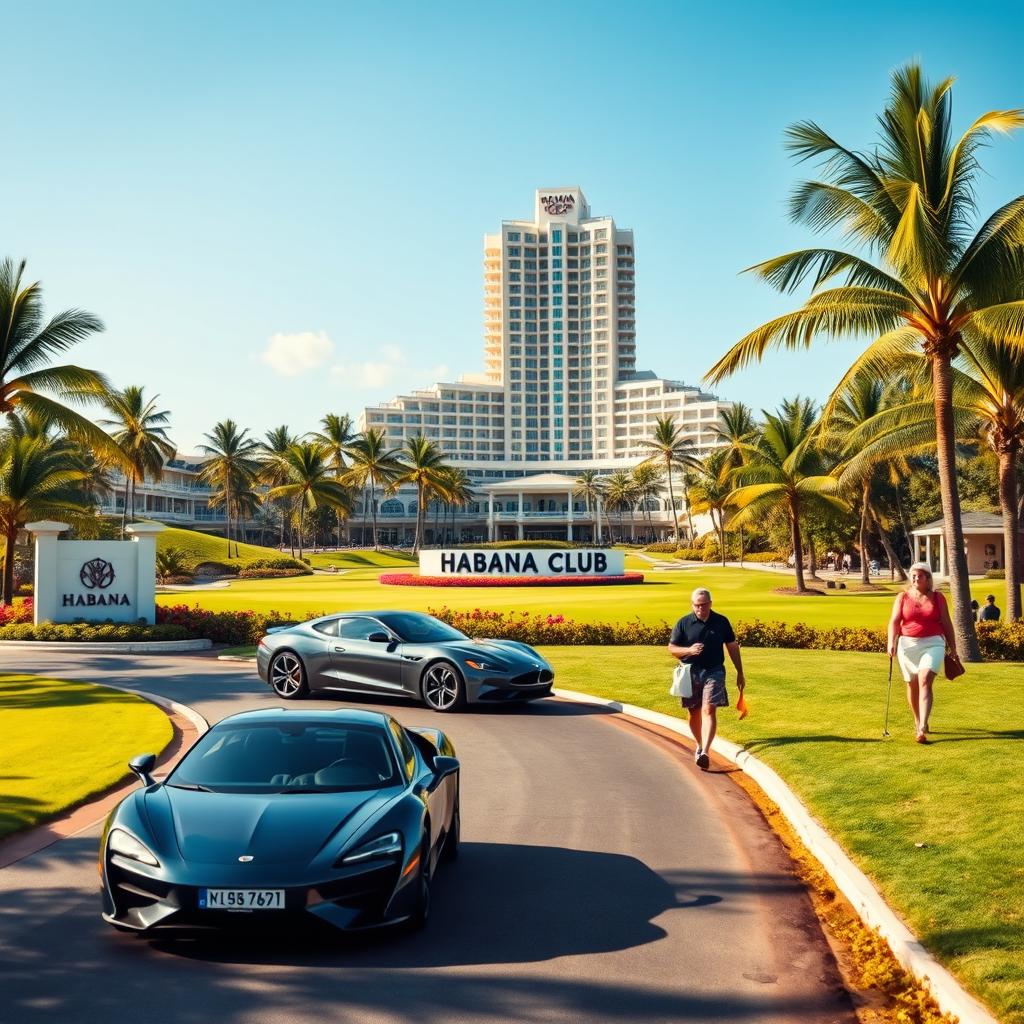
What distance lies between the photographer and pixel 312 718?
22.4 ft

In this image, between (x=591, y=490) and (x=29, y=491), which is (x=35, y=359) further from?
(x=591, y=490)

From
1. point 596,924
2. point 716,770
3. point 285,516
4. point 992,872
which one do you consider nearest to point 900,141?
point 716,770

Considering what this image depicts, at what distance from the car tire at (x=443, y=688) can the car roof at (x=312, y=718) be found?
7.61 m

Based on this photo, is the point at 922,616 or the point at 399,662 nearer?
the point at 922,616

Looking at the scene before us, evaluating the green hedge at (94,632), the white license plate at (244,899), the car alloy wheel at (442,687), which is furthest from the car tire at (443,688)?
the green hedge at (94,632)

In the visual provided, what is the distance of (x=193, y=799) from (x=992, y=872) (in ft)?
15.7

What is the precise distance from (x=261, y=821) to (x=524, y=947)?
60.4 inches

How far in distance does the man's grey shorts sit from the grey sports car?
14.2 feet

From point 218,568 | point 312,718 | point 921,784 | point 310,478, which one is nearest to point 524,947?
point 312,718

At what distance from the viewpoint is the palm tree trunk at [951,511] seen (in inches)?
716

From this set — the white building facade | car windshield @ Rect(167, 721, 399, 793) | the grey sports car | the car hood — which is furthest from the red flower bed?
the white building facade

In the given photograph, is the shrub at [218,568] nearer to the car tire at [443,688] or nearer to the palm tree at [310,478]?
the palm tree at [310,478]

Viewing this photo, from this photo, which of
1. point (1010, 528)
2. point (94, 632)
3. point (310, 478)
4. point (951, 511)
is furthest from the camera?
point (310, 478)

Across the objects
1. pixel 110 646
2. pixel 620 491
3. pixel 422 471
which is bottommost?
pixel 110 646
